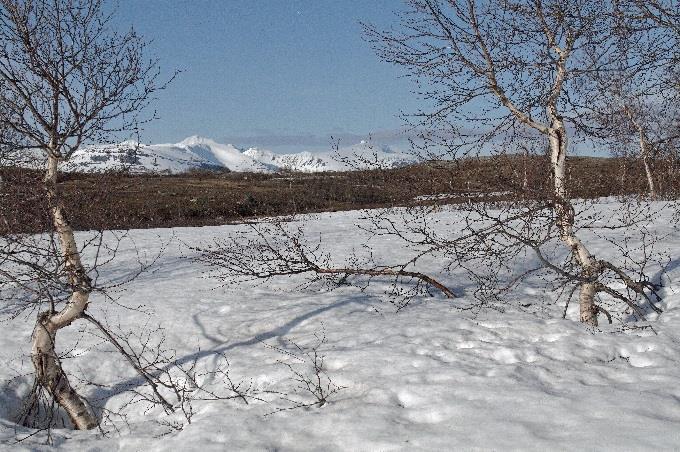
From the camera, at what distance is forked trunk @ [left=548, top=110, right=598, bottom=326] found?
751cm

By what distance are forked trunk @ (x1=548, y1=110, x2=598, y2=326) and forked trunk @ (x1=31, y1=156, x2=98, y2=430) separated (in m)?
5.83

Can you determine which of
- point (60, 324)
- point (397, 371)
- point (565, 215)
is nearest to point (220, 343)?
point (60, 324)

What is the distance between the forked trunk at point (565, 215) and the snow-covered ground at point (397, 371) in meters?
0.59

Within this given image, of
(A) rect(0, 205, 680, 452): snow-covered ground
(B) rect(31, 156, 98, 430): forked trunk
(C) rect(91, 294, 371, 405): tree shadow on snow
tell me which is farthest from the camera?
(C) rect(91, 294, 371, 405): tree shadow on snow

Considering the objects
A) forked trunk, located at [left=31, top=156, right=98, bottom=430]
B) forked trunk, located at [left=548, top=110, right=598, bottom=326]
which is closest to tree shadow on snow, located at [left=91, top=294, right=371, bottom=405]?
forked trunk, located at [left=31, top=156, right=98, bottom=430]

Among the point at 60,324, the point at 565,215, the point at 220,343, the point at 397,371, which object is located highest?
the point at 565,215

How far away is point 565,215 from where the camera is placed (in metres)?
7.58

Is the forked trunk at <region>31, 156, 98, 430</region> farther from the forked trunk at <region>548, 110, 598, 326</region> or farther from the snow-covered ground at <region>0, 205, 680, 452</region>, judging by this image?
the forked trunk at <region>548, 110, 598, 326</region>

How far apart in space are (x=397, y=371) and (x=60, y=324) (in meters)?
3.99

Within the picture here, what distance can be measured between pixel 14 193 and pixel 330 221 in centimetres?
1358

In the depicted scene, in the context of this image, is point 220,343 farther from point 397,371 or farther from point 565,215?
point 565,215

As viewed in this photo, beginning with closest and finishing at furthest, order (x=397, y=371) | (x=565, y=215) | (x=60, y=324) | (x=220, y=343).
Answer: (x=397, y=371) < (x=60, y=324) < (x=565, y=215) < (x=220, y=343)

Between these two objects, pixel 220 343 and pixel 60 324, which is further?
pixel 220 343

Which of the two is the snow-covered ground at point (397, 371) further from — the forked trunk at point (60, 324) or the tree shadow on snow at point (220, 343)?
the forked trunk at point (60, 324)
